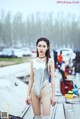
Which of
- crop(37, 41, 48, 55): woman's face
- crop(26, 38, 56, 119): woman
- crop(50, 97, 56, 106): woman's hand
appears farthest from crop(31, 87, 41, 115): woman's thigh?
crop(37, 41, 48, 55): woman's face

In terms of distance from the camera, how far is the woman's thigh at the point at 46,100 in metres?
2.92

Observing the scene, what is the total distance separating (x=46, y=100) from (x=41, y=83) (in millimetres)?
168

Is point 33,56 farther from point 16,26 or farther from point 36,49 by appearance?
point 16,26

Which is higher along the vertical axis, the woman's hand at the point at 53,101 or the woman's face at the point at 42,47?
the woman's face at the point at 42,47

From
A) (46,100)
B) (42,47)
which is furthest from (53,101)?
(42,47)

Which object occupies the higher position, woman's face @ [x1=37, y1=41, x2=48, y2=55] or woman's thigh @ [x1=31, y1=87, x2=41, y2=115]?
woman's face @ [x1=37, y1=41, x2=48, y2=55]

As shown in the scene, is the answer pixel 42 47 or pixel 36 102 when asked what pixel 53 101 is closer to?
pixel 36 102

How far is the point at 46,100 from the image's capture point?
2916 millimetres

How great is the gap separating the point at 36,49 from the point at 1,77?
18.6 inches

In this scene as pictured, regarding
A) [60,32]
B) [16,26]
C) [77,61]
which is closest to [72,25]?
[60,32]

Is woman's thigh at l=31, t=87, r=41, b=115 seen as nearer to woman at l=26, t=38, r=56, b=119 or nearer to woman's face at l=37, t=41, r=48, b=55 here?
woman at l=26, t=38, r=56, b=119

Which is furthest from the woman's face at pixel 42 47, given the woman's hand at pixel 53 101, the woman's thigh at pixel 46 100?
the woman's hand at pixel 53 101

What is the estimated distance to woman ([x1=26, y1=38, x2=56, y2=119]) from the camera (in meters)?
2.92

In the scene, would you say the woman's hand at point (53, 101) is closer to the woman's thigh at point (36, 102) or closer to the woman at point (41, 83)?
the woman at point (41, 83)
